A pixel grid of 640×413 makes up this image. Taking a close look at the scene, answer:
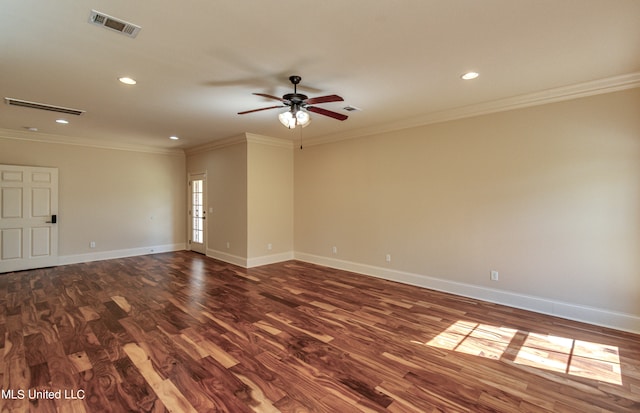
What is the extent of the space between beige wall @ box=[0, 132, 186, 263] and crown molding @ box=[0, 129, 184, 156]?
0.20ft

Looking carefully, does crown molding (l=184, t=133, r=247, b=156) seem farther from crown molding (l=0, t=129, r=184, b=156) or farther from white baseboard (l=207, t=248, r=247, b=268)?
white baseboard (l=207, t=248, r=247, b=268)

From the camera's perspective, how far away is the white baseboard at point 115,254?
6529 millimetres

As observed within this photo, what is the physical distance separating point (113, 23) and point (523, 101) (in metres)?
4.47

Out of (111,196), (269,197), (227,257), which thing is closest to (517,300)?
(269,197)

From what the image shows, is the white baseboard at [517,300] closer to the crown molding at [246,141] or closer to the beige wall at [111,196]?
the crown molding at [246,141]

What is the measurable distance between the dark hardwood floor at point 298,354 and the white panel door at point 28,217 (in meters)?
1.74

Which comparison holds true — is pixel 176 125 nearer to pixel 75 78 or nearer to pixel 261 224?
pixel 75 78

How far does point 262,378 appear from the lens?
2402 mm

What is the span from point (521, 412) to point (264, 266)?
16.4 ft

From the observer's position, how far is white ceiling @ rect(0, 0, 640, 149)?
2127 mm

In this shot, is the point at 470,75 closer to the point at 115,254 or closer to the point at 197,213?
the point at 197,213

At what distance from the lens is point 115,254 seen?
714 centimetres

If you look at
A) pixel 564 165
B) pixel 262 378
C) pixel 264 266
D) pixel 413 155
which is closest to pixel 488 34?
pixel 564 165

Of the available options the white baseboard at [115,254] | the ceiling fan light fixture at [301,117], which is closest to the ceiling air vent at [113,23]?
the ceiling fan light fixture at [301,117]
